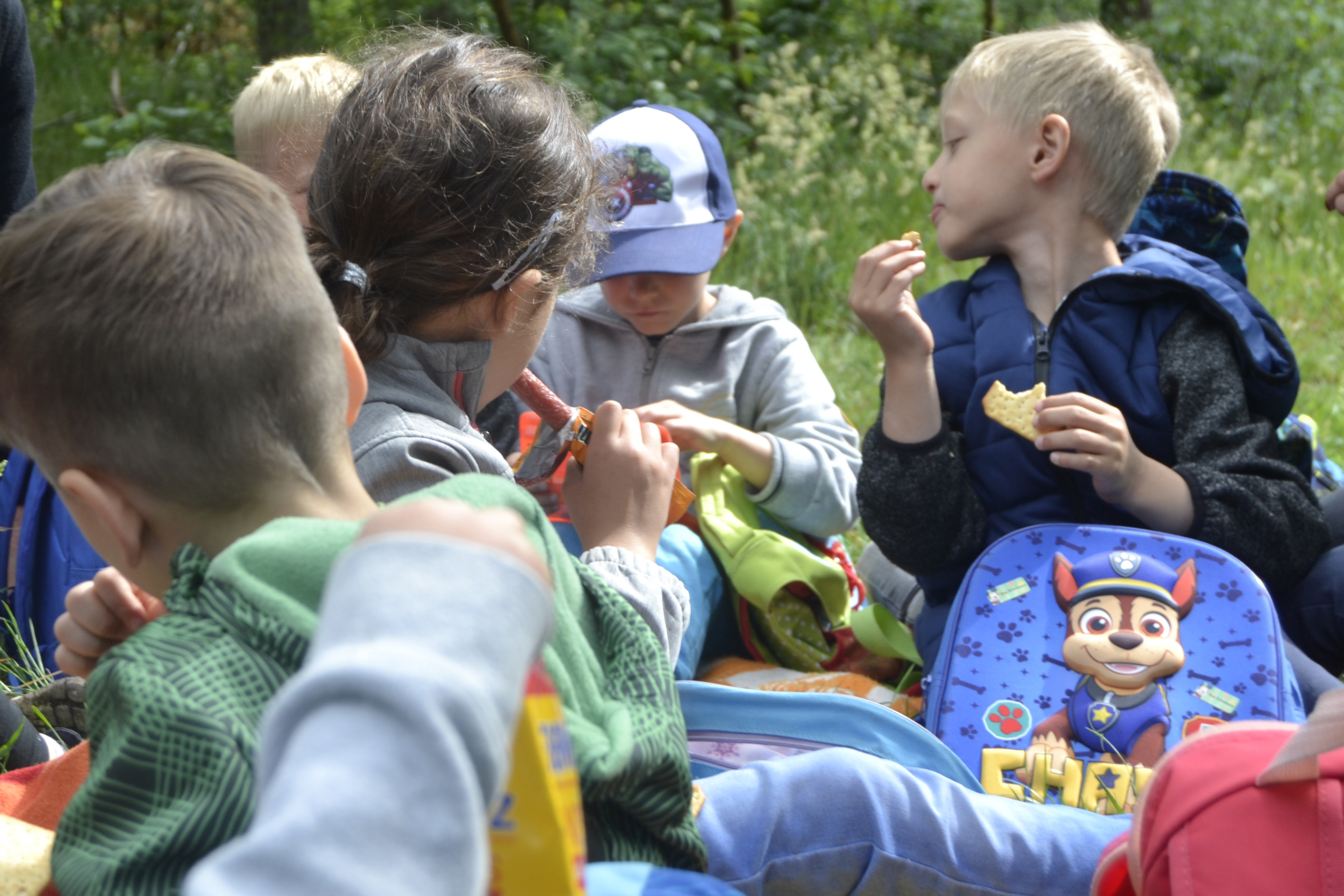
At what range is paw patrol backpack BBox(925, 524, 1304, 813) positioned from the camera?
1896mm

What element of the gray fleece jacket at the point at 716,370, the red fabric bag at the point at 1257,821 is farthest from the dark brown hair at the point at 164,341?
the gray fleece jacket at the point at 716,370

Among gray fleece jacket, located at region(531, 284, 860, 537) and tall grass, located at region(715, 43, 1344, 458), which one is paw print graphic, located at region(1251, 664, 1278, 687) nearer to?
gray fleece jacket, located at region(531, 284, 860, 537)

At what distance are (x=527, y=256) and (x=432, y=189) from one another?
0.56 feet

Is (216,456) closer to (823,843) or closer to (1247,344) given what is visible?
(823,843)

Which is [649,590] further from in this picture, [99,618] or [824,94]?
[824,94]

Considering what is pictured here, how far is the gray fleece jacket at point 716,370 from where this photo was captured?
2.72 m

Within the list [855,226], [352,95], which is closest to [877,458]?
[352,95]

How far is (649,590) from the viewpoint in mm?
1508

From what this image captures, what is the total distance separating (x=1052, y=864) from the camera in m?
1.48

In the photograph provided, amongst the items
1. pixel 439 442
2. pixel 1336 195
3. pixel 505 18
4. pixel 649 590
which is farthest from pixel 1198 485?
pixel 505 18

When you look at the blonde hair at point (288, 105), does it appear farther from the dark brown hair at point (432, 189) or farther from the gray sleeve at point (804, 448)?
the gray sleeve at point (804, 448)

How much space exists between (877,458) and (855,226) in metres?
3.00

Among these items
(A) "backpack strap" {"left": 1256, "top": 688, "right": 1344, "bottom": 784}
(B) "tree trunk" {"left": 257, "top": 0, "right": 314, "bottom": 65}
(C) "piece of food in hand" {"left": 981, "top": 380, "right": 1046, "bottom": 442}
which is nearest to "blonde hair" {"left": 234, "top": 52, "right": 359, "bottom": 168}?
(C) "piece of food in hand" {"left": 981, "top": 380, "right": 1046, "bottom": 442}

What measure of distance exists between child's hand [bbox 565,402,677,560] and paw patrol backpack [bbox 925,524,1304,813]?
25.3 inches
